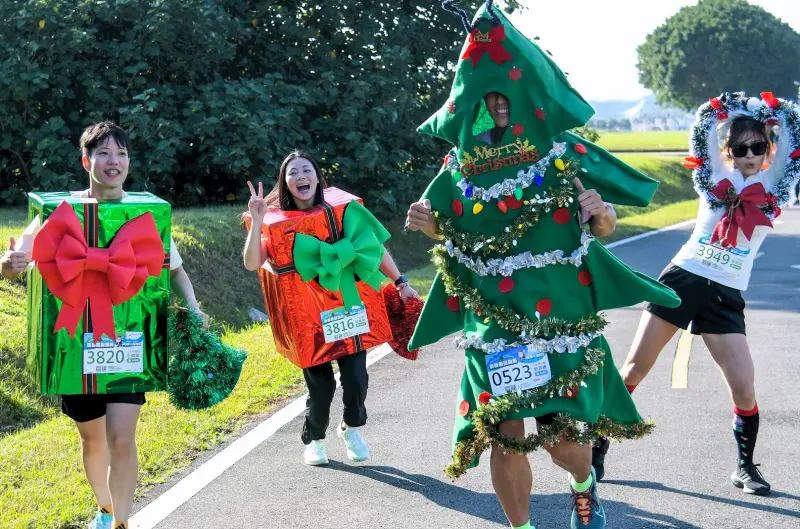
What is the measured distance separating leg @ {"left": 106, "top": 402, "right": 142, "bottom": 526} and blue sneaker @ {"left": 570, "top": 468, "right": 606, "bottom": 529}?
6.32 feet

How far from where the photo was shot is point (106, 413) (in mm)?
4836

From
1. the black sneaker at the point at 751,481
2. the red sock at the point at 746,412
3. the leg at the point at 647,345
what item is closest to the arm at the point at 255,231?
the leg at the point at 647,345

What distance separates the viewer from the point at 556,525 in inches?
209

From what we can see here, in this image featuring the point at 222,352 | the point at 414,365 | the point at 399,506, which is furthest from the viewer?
the point at 414,365

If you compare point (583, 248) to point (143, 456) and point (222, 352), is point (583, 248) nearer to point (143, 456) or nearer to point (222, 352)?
point (222, 352)

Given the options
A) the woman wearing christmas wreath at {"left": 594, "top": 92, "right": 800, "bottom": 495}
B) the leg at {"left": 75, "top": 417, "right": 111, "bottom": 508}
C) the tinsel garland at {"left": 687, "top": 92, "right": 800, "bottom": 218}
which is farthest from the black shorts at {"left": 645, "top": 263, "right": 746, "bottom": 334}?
the leg at {"left": 75, "top": 417, "right": 111, "bottom": 508}

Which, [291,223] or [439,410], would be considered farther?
[439,410]

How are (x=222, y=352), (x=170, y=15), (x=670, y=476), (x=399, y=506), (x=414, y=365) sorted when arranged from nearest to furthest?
1. (x=222, y=352)
2. (x=399, y=506)
3. (x=670, y=476)
4. (x=414, y=365)
5. (x=170, y=15)

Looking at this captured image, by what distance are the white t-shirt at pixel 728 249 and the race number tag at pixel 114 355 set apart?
115 inches

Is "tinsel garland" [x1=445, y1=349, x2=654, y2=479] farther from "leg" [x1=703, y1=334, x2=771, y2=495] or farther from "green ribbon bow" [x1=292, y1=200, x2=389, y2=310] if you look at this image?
"green ribbon bow" [x1=292, y1=200, x2=389, y2=310]

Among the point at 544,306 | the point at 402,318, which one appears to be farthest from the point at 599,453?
the point at 544,306

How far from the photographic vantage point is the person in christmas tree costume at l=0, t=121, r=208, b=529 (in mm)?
4781

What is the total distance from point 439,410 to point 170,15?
892cm

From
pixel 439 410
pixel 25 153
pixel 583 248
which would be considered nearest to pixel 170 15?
pixel 25 153
